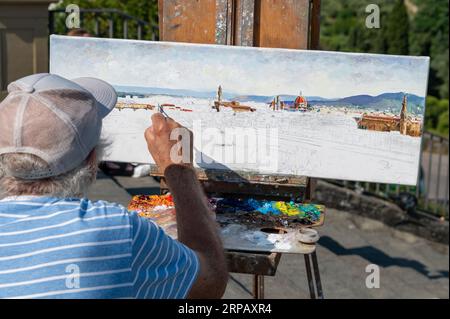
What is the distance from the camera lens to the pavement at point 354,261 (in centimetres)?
541

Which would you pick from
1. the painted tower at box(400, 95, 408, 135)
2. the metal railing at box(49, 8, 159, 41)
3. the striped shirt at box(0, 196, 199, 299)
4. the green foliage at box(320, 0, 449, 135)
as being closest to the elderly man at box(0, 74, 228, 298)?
the striped shirt at box(0, 196, 199, 299)

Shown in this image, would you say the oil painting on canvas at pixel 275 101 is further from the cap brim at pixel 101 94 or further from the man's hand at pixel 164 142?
the cap brim at pixel 101 94

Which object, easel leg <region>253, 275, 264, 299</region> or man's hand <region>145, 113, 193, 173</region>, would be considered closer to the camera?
→ man's hand <region>145, 113, 193, 173</region>

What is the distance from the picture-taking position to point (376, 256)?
6445 millimetres

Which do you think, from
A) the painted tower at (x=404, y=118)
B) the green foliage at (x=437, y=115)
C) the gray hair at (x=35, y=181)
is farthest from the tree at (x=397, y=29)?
the gray hair at (x=35, y=181)

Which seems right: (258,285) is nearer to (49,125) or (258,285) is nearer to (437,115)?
(49,125)

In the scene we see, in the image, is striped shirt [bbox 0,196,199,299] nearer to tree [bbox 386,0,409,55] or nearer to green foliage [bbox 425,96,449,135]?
tree [bbox 386,0,409,55]

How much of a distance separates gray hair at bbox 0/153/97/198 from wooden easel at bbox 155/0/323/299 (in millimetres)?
1631

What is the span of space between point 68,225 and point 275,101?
1.80 meters

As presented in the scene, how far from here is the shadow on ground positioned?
248 inches

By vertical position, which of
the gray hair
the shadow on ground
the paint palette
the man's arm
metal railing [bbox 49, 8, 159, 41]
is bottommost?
the shadow on ground

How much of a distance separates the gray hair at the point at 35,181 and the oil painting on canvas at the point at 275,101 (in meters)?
1.61
